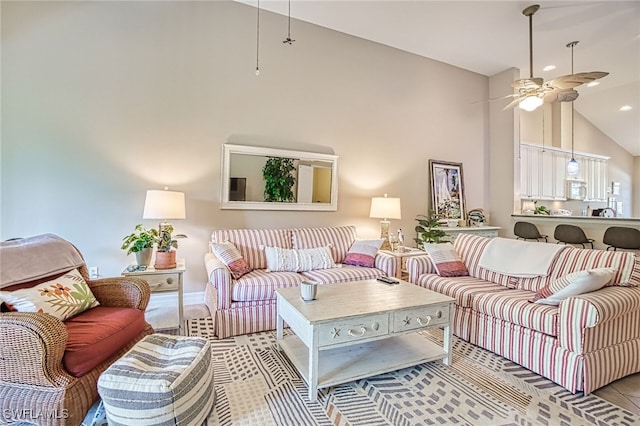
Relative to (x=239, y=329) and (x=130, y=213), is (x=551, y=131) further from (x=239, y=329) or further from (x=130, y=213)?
(x=130, y=213)

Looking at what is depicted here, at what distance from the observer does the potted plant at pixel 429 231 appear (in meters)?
4.47

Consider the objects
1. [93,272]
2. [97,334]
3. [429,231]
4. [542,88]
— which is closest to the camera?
[97,334]

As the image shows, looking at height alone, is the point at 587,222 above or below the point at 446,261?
above

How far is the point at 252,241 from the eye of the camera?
349 cm

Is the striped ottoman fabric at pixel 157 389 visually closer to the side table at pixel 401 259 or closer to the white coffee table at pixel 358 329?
the white coffee table at pixel 358 329

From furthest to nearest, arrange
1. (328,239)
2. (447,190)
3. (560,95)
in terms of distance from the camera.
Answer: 1. (447,190)
2. (328,239)
3. (560,95)

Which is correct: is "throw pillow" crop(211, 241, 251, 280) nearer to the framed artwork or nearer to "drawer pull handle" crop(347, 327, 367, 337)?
"drawer pull handle" crop(347, 327, 367, 337)

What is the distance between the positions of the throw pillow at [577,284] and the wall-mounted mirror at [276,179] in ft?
8.51

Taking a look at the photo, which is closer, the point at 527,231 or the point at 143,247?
the point at 143,247

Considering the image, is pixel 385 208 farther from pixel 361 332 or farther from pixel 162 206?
pixel 162 206

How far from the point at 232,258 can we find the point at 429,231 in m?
2.81

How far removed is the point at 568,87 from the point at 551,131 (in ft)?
12.7

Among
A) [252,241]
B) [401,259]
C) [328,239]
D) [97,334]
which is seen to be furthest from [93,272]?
[401,259]

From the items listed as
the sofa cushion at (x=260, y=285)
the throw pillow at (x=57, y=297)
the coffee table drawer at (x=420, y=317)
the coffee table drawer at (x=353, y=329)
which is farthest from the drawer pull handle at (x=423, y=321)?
the throw pillow at (x=57, y=297)
